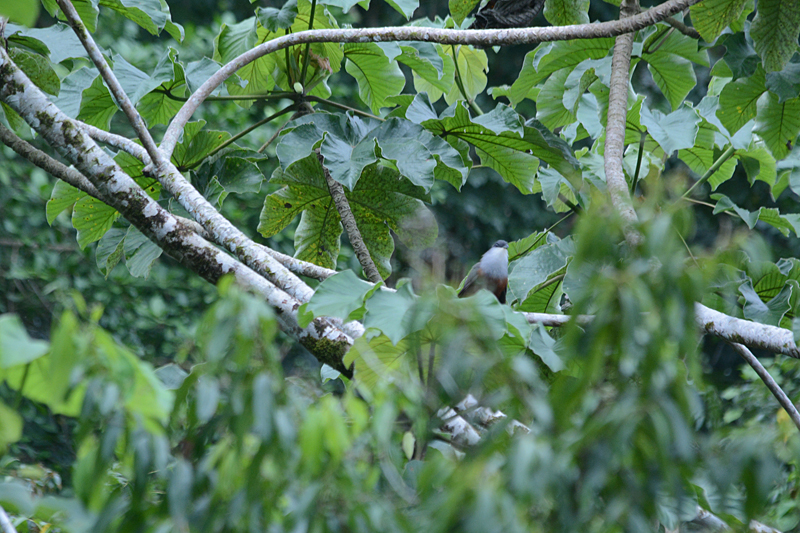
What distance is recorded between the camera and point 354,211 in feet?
7.00

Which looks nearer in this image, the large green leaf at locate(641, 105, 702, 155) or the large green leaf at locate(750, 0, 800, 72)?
the large green leaf at locate(750, 0, 800, 72)

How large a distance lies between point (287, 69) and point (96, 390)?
1645 mm

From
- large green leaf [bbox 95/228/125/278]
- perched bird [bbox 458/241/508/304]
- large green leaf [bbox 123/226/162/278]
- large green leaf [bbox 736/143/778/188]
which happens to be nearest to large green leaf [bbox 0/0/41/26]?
large green leaf [bbox 123/226/162/278]

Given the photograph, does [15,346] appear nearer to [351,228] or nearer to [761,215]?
[351,228]

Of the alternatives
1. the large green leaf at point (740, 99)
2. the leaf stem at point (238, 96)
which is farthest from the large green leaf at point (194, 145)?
the large green leaf at point (740, 99)

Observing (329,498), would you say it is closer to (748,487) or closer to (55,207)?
(748,487)

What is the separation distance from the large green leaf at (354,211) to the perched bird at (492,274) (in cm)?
96

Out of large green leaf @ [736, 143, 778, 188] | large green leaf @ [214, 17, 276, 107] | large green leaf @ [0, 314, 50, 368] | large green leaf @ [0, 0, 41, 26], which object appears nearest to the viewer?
large green leaf @ [0, 314, 50, 368]

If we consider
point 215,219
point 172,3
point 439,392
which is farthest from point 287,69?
point 172,3

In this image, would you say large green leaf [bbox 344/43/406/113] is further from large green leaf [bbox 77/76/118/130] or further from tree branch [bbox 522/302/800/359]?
tree branch [bbox 522/302/800/359]

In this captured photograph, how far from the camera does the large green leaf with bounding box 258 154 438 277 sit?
197 cm

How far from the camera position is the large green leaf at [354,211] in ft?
6.47

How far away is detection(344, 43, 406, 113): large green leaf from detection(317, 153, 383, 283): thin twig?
0.38 metres

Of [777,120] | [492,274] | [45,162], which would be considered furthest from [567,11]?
[45,162]
